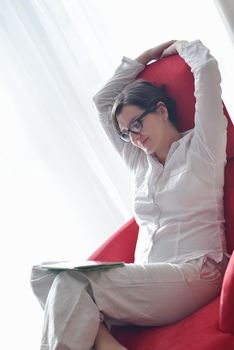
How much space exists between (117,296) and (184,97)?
66 cm

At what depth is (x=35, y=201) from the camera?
6.41ft

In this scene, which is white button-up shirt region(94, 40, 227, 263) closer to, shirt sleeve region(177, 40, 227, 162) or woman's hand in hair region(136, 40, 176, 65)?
shirt sleeve region(177, 40, 227, 162)

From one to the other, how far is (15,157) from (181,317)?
3.53 feet

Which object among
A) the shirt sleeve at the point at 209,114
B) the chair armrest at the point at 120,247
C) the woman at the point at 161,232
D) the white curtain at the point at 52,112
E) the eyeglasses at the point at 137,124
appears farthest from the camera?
the white curtain at the point at 52,112

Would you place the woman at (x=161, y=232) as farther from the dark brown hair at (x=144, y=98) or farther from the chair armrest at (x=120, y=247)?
the chair armrest at (x=120, y=247)

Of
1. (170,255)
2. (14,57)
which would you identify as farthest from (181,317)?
(14,57)

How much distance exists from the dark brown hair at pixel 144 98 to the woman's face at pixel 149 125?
0.02m

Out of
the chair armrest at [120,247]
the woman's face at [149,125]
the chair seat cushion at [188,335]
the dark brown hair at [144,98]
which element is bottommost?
the chair seat cushion at [188,335]

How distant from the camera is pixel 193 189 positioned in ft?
4.21

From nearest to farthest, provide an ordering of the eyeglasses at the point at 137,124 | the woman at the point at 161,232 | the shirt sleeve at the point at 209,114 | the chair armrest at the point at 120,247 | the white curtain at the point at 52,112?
the woman at the point at 161,232 → the shirt sleeve at the point at 209,114 → the eyeglasses at the point at 137,124 → the chair armrest at the point at 120,247 → the white curtain at the point at 52,112

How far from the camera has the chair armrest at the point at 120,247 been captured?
148 centimetres

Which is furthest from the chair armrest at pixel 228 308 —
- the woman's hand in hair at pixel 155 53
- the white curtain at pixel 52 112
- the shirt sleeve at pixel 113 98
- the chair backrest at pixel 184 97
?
the white curtain at pixel 52 112

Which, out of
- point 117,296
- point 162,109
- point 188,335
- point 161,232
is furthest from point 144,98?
point 188,335

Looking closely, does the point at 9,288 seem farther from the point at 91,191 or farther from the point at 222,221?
the point at 222,221
